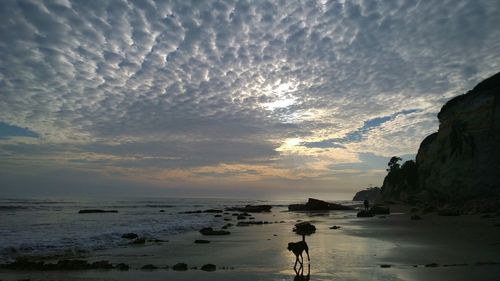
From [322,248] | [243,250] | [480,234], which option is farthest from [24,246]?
[480,234]

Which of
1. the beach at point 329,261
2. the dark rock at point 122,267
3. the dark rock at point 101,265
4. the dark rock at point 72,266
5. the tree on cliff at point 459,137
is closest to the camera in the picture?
the beach at point 329,261

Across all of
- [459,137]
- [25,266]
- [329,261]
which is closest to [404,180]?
[459,137]

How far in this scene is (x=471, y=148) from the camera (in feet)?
159

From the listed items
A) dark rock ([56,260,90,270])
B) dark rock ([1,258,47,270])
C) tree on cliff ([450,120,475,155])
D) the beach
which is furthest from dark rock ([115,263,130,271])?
tree on cliff ([450,120,475,155])

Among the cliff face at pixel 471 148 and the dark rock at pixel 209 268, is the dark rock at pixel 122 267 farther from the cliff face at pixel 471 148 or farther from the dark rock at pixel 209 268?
the cliff face at pixel 471 148

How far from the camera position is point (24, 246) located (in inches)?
746

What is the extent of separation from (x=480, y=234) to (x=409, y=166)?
81894 mm

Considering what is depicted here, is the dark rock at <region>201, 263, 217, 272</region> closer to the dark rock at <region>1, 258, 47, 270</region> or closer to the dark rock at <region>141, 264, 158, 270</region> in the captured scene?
the dark rock at <region>141, 264, 158, 270</region>

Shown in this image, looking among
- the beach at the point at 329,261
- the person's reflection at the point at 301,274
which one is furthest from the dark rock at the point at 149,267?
the person's reflection at the point at 301,274

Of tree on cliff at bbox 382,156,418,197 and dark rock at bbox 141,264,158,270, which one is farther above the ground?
tree on cliff at bbox 382,156,418,197

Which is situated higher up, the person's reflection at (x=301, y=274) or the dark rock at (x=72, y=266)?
the person's reflection at (x=301, y=274)

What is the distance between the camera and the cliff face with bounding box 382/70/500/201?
4634 cm

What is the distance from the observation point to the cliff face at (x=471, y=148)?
46.3 metres

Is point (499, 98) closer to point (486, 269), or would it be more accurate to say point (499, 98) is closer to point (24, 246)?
point (486, 269)
